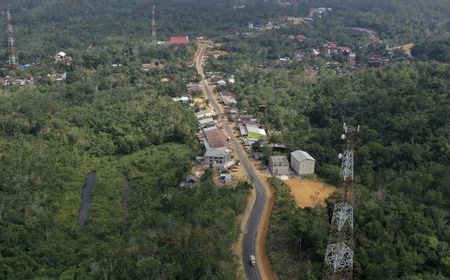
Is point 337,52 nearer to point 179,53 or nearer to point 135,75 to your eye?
point 179,53

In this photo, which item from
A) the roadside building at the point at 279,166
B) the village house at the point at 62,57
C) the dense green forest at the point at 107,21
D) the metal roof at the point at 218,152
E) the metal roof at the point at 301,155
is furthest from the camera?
the dense green forest at the point at 107,21

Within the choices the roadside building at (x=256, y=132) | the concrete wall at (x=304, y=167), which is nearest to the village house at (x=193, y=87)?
the roadside building at (x=256, y=132)

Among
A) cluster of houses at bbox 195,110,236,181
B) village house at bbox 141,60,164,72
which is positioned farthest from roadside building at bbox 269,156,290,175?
village house at bbox 141,60,164,72

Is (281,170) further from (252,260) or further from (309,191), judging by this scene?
(252,260)

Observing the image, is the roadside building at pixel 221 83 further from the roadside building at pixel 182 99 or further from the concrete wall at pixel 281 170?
the concrete wall at pixel 281 170

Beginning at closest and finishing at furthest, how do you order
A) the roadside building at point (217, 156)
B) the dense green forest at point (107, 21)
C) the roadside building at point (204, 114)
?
the roadside building at point (217, 156), the roadside building at point (204, 114), the dense green forest at point (107, 21)

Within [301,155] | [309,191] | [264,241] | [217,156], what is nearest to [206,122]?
[217,156]

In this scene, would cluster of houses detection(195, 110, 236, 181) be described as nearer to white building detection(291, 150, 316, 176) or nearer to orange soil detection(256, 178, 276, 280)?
orange soil detection(256, 178, 276, 280)

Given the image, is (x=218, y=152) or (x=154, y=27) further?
(x=154, y=27)
